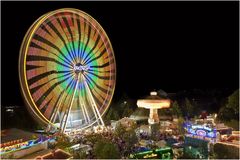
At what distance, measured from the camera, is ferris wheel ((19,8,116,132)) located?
12961 millimetres

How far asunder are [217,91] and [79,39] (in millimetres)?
19711

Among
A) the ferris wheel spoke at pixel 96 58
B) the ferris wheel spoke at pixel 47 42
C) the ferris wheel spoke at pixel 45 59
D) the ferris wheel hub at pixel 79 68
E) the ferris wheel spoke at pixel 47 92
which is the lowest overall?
the ferris wheel spoke at pixel 47 92

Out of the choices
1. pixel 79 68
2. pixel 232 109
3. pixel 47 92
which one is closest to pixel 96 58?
pixel 79 68

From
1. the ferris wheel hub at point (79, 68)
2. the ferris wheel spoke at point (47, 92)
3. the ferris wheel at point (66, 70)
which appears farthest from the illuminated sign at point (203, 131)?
the ferris wheel spoke at point (47, 92)

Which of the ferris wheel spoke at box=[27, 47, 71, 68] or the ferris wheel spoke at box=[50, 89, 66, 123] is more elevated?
the ferris wheel spoke at box=[27, 47, 71, 68]

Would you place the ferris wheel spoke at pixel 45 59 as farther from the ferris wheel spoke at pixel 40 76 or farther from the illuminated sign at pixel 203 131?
the illuminated sign at pixel 203 131

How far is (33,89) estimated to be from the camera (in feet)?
42.8

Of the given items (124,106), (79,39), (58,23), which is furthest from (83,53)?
(124,106)

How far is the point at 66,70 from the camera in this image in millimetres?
14898

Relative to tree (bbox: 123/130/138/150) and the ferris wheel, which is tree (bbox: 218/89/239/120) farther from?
tree (bbox: 123/130/138/150)

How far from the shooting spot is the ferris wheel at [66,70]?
42.5 ft

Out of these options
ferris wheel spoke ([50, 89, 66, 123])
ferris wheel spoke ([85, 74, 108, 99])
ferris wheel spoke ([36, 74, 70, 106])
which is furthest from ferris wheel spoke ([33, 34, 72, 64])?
ferris wheel spoke ([50, 89, 66, 123])

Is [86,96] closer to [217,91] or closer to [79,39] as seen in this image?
[79,39]

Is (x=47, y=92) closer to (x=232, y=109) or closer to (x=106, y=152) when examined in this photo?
(x=106, y=152)
